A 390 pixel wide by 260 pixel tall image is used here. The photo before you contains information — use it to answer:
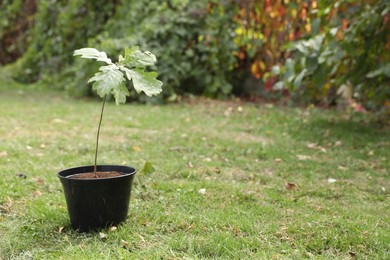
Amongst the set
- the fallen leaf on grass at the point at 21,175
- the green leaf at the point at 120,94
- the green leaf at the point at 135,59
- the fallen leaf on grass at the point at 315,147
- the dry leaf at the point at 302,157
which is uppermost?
the green leaf at the point at 135,59

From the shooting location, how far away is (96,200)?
2.22 metres

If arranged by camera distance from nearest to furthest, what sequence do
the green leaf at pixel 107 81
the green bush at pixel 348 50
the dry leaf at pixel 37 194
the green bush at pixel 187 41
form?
the green leaf at pixel 107 81 → the dry leaf at pixel 37 194 → the green bush at pixel 348 50 → the green bush at pixel 187 41

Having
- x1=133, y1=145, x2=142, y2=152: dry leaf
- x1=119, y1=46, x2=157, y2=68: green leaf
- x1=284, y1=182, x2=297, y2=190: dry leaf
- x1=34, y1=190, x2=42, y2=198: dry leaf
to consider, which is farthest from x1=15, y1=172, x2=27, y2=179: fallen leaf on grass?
x1=284, y1=182, x2=297, y2=190: dry leaf

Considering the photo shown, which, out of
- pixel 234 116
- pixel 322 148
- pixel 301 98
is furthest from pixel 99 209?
pixel 301 98

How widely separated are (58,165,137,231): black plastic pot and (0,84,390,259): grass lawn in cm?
5

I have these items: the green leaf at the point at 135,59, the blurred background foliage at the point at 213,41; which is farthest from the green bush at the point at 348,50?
the green leaf at the point at 135,59

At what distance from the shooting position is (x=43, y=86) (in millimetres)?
8773

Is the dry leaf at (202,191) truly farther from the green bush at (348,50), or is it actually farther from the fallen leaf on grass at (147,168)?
the green bush at (348,50)

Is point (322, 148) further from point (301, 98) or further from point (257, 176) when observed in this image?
point (301, 98)

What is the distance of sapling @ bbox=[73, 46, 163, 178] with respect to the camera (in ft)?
6.57

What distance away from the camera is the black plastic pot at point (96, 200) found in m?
2.19

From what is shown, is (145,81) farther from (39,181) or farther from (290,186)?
(290,186)

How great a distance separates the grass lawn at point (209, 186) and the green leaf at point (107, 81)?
67 cm

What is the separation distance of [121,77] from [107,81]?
0.08 meters
